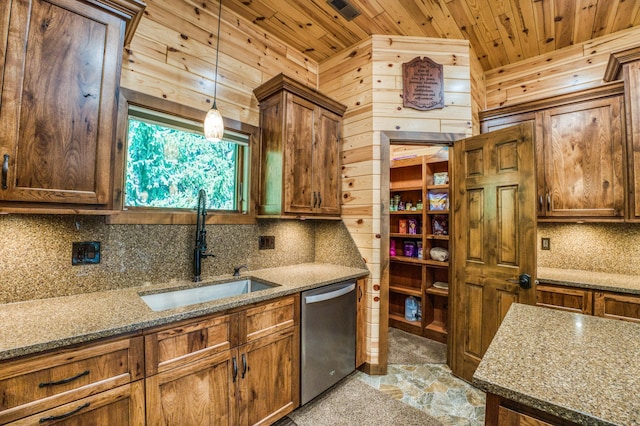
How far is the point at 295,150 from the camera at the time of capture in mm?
2346

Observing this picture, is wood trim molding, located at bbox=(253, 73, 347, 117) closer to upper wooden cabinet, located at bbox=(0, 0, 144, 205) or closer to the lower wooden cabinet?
upper wooden cabinet, located at bbox=(0, 0, 144, 205)

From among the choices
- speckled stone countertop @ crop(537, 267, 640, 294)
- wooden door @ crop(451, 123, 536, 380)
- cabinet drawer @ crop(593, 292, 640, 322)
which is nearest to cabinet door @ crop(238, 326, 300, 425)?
wooden door @ crop(451, 123, 536, 380)

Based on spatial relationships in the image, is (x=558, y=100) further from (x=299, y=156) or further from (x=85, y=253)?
(x=85, y=253)

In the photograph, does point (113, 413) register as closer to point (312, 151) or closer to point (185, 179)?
point (185, 179)

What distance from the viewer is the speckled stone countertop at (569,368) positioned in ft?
2.27

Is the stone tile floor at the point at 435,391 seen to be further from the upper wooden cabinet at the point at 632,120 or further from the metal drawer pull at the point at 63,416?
the metal drawer pull at the point at 63,416

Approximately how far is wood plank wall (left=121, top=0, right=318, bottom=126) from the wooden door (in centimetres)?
194

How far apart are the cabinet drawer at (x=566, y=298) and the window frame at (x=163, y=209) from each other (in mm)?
2513

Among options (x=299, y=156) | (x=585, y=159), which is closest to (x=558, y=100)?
(x=585, y=159)

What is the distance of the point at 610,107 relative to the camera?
92.6 inches

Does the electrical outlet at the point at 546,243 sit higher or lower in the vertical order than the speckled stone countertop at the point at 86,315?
higher

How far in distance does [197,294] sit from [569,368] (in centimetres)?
198

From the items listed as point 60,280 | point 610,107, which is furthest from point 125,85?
point 610,107

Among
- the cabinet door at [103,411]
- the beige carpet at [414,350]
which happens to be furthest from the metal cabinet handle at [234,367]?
the beige carpet at [414,350]
